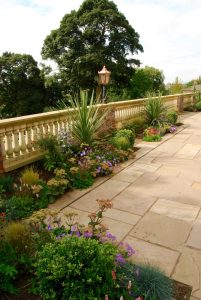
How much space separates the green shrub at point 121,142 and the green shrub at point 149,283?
3266 mm

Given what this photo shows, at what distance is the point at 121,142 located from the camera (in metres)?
4.92

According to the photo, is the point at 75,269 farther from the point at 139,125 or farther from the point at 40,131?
the point at 139,125

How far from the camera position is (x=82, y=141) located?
4539 millimetres

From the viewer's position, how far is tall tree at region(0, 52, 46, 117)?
20.8 m

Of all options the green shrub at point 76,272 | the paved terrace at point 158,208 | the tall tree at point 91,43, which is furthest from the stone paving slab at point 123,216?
the tall tree at point 91,43

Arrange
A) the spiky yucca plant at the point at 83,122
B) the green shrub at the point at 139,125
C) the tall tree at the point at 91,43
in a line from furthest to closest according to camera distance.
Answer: the tall tree at the point at 91,43, the green shrub at the point at 139,125, the spiky yucca plant at the point at 83,122

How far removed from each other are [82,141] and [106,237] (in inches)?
102

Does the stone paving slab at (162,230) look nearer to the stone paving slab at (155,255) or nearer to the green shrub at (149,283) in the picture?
the stone paving slab at (155,255)

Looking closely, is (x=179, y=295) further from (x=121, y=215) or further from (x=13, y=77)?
(x=13, y=77)

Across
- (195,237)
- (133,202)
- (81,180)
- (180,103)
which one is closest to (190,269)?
(195,237)

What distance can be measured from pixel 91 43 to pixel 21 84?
22.3ft

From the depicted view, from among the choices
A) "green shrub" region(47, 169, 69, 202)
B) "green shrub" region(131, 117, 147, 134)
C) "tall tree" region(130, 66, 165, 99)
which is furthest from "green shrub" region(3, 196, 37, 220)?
"tall tree" region(130, 66, 165, 99)

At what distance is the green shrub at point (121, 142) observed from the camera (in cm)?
489

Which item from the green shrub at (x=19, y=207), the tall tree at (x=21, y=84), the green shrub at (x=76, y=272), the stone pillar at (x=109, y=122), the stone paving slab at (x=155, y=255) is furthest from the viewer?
the tall tree at (x=21, y=84)
